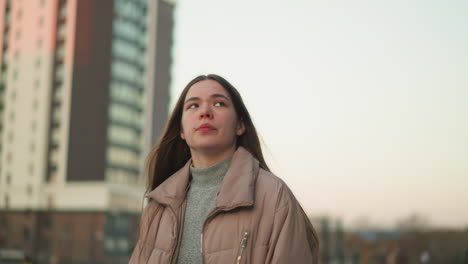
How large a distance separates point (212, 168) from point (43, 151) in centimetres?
6681

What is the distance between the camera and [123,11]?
73.3m

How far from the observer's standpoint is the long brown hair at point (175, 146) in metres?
2.62

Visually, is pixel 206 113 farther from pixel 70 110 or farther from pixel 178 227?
pixel 70 110

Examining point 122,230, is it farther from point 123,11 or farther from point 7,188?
point 123,11

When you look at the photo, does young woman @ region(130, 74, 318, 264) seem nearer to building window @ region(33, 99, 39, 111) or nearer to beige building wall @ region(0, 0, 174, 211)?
beige building wall @ region(0, 0, 174, 211)

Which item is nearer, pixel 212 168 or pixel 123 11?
pixel 212 168

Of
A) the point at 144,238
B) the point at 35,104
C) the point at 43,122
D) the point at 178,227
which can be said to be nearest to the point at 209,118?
the point at 178,227

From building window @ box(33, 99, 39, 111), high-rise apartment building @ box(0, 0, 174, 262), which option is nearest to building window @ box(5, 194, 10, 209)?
high-rise apartment building @ box(0, 0, 174, 262)

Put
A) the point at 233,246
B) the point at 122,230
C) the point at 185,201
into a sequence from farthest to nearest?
the point at 122,230 → the point at 185,201 → the point at 233,246

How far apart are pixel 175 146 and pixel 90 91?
68084 mm

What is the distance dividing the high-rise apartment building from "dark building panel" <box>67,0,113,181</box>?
4.1 inches

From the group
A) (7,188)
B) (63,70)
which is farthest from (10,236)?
(63,70)

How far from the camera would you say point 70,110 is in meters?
67.2

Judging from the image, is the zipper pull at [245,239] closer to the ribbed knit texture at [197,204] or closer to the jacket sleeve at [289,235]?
the jacket sleeve at [289,235]
